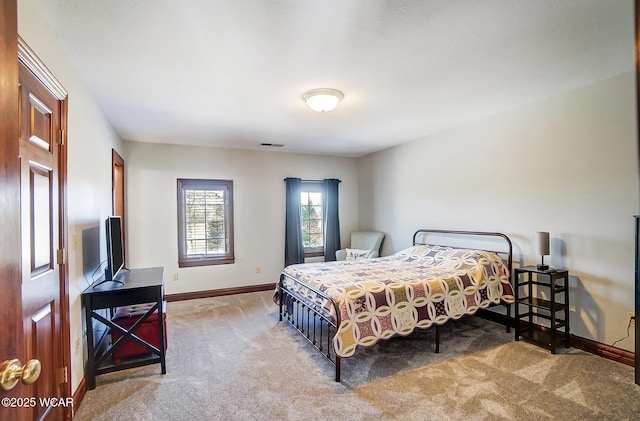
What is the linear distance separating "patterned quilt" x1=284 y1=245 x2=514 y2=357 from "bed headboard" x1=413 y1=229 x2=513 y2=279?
0.17m

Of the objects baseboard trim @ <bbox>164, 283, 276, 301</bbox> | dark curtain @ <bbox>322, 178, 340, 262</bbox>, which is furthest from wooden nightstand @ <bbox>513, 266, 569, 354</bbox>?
baseboard trim @ <bbox>164, 283, 276, 301</bbox>

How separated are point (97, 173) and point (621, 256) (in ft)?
16.2

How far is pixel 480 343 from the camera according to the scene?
3254mm

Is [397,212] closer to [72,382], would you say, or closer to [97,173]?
[97,173]

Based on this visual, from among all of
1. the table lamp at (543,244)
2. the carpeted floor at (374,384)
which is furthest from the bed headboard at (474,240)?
the carpeted floor at (374,384)

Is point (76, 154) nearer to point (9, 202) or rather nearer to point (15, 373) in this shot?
point (9, 202)

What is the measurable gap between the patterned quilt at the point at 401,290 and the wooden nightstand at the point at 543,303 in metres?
0.21

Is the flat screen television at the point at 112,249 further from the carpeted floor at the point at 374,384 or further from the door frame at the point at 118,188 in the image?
the door frame at the point at 118,188

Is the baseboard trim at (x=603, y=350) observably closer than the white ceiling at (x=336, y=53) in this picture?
No

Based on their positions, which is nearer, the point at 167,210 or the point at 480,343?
the point at 480,343

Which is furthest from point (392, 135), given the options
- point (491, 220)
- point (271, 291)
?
point (271, 291)

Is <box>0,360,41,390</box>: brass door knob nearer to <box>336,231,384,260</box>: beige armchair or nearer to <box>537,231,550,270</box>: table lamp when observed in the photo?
<box>537,231,550,270</box>: table lamp

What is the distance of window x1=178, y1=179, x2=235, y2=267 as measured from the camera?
16.9 feet

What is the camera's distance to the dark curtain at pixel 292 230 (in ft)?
18.8
